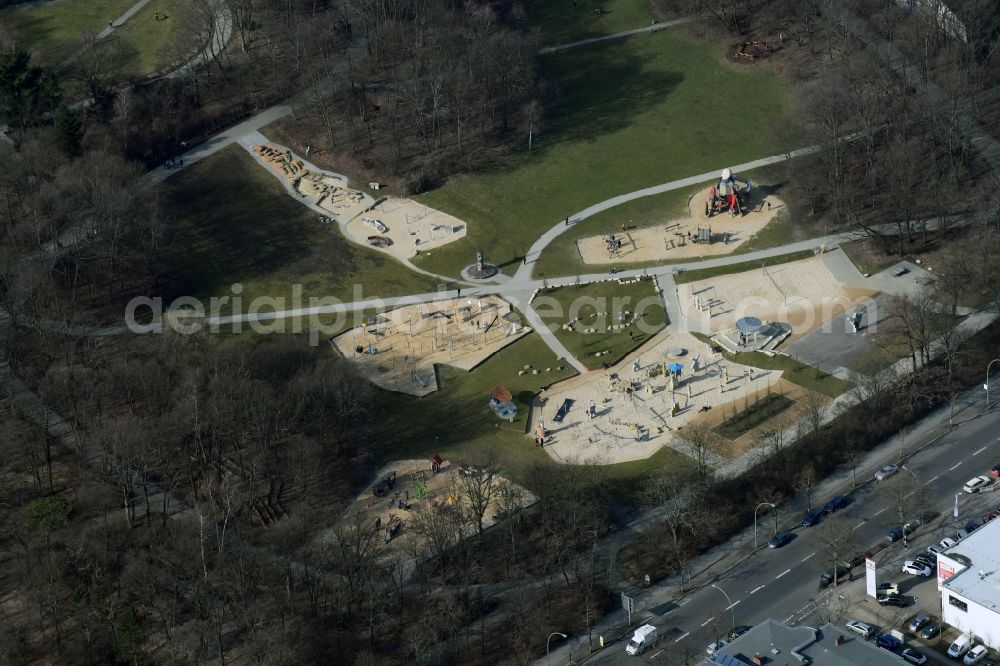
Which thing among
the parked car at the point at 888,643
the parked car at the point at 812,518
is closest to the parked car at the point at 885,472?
the parked car at the point at 812,518

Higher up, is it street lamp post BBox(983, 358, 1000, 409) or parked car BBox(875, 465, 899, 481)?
street lamp post BBox(983, 358, 1000, 409)

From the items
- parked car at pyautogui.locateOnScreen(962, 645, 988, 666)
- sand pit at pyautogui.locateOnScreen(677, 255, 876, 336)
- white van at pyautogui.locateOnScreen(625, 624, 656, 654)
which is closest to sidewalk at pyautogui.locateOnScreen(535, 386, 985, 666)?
white van at pyautogui.locateOnScreen(625, 624, 656, 654)

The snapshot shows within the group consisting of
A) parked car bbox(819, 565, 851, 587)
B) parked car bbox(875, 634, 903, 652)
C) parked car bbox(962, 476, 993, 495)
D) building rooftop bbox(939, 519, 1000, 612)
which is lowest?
parked car bbox(819, 565, 851, 587)

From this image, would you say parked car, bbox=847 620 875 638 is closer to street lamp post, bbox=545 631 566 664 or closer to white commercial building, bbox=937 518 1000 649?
white commercial building, bbox=937 518 1000 649

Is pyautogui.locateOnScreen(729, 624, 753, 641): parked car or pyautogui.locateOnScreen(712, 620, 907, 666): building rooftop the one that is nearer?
pyautogui.locateOnScreen(712, 620, 907, 666): building rooftop

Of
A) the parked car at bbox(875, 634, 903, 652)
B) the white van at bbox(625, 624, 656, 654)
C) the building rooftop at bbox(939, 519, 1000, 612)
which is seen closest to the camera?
the parked car at bbox(875, 634, 903, 652)

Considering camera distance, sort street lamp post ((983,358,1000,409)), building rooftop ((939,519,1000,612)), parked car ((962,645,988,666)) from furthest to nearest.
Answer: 1. street lamp post ((983,358,1000,409))
2. building rooftop ((939,519,1000,612))
3. parked car ((962,645,988,666))

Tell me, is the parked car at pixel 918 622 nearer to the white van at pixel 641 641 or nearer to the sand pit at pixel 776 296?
the white van at pixel 641 641

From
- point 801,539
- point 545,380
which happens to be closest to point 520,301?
point 545,380
